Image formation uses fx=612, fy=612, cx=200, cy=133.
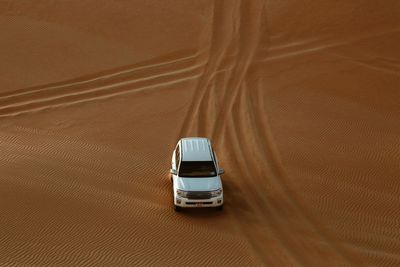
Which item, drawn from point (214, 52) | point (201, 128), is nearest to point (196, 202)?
point (201, 128)

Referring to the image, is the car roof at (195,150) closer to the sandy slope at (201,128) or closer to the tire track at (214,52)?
the sandy slope at (201,128)

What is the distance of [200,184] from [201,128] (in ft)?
21.1

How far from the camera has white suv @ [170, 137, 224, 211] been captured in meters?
17.8

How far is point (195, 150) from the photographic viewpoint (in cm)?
1916

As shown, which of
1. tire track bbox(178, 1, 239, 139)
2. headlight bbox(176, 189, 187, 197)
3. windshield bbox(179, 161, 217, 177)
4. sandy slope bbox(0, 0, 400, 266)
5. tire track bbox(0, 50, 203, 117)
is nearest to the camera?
sandy slope bbox(0, 0, 400, 266)

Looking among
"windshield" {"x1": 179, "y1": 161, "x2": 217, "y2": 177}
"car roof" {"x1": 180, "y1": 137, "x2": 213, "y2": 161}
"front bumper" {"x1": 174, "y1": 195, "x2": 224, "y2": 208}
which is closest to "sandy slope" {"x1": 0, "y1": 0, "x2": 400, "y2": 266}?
"front bumper" {"x1": 174, "y1": 195, "x2": 224, "y2": 208}

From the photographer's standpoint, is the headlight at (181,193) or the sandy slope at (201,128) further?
the headlight at (181,193)

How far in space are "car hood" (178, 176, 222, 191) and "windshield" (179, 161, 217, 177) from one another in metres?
0.20

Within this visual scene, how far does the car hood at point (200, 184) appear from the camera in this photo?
1791cm

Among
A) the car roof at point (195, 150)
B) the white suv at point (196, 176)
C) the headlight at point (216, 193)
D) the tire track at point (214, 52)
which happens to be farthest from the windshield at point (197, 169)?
the tire track at point (214, 52)

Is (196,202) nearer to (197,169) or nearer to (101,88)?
(197,169)

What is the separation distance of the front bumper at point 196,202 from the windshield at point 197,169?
0.92 m

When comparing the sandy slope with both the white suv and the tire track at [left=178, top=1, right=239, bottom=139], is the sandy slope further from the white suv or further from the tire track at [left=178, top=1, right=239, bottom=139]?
the white suv

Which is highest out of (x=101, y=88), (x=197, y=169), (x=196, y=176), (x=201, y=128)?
(x=101, y=88)
